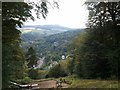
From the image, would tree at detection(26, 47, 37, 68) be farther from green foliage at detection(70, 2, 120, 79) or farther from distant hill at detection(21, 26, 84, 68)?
green foliage at detection(70, 2, 120, 79)

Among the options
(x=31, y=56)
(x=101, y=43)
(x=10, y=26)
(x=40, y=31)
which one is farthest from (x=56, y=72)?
(x=10, y=26)

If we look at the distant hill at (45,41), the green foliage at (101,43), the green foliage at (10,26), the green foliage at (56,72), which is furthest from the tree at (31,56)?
the green foliage at (10,26)

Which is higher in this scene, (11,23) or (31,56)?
(11,23)

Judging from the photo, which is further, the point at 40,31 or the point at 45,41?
the point at 40,31

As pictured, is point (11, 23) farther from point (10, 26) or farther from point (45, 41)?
point (45, 41)

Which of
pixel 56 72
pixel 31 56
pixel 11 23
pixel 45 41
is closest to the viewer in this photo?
pixel 11 23

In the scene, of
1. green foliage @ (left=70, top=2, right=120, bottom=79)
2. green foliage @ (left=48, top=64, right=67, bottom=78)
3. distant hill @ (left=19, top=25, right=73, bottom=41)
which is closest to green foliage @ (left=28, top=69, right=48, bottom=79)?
green foliage @ (left=48, top=64, right=67, bottom=78)

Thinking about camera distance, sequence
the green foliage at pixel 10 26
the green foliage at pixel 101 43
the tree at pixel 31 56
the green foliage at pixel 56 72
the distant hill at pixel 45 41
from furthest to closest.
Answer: the green foliage at pixel 56 72 → the tree at pixel 31 56 → the green foliage at pixel 101 43 → the distant hill at pixel 45 41 → the green foliage at pixel 10 26

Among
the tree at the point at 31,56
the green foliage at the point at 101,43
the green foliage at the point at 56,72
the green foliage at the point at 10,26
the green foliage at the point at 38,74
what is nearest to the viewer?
the green foliage at the point at 10,26

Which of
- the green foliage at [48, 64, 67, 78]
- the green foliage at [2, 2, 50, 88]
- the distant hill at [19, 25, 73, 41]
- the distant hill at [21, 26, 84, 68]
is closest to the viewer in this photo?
the green foliage at [2, 2, 50, 88]

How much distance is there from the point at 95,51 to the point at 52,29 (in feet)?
6.03

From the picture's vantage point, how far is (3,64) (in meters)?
4.83

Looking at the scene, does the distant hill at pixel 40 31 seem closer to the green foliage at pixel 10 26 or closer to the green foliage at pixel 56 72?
the green foliage at pixel 56 72

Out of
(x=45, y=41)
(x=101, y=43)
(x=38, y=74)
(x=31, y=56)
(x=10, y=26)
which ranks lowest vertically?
(x=38, y=74)
